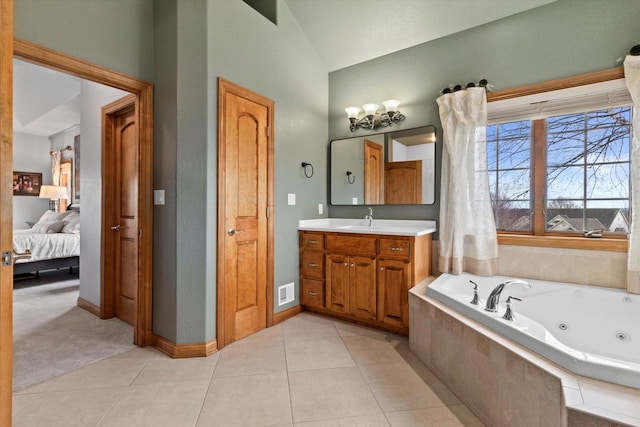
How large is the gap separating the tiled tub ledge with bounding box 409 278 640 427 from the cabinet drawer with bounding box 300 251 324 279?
3.65 ft

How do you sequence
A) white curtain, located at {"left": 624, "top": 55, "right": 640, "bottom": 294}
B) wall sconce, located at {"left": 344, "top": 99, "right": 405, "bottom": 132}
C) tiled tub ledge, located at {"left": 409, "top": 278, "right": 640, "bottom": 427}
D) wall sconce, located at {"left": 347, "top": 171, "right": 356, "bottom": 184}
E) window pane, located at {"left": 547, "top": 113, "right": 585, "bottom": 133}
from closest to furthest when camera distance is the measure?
tiled tub ledge, located at {"left": 409, "top": 278, "right": 640, "bottom": 427}, white curtain, located at {"left": 624, "top": 55, "right": 640, "bottom": 294}, window pane, located at {"left": 547, "top": 113, "right": 585, "bottom": 133}, wall sconce, located at {"left": 344, "top": 99, "right": 405, "bottom": 132}, wall sconce, located at {"left": 347, "top": 171, "right": 356, "bottom": 184}

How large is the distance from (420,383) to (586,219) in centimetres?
191

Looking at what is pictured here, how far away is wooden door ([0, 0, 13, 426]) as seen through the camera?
3.78 ft

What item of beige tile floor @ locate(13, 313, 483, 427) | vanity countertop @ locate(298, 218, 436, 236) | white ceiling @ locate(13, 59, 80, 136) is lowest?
beige tile floor @ locate(13, 313, 483, 427)

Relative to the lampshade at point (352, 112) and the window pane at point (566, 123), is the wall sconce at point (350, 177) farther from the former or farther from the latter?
the window pane at point (566, 123)

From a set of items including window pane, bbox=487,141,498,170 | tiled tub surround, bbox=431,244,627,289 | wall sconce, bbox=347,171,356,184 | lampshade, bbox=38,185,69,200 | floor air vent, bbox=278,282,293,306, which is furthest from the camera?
lampshade, bbox=38,185,69,200

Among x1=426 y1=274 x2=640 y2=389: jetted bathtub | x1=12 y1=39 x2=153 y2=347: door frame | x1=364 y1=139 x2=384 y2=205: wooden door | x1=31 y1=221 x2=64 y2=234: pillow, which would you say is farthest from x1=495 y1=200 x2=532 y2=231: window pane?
x1=31 y1=221 x2=64 y2=234: pillow

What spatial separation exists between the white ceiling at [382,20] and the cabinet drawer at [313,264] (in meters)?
2.21

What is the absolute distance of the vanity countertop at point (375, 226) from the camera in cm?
258

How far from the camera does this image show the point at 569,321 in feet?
6.90

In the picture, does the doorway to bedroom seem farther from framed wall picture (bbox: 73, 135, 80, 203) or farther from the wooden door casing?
framed wall picture (bbox: 73, 135, 80, 203)

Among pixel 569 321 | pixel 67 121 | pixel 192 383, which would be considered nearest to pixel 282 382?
pixel 192 383

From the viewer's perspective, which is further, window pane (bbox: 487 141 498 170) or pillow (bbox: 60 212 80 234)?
pillow (bbox: 60 212 80 234)

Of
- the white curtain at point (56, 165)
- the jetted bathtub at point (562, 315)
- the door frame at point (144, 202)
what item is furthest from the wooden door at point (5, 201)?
the white curtain at point (56, 165)
